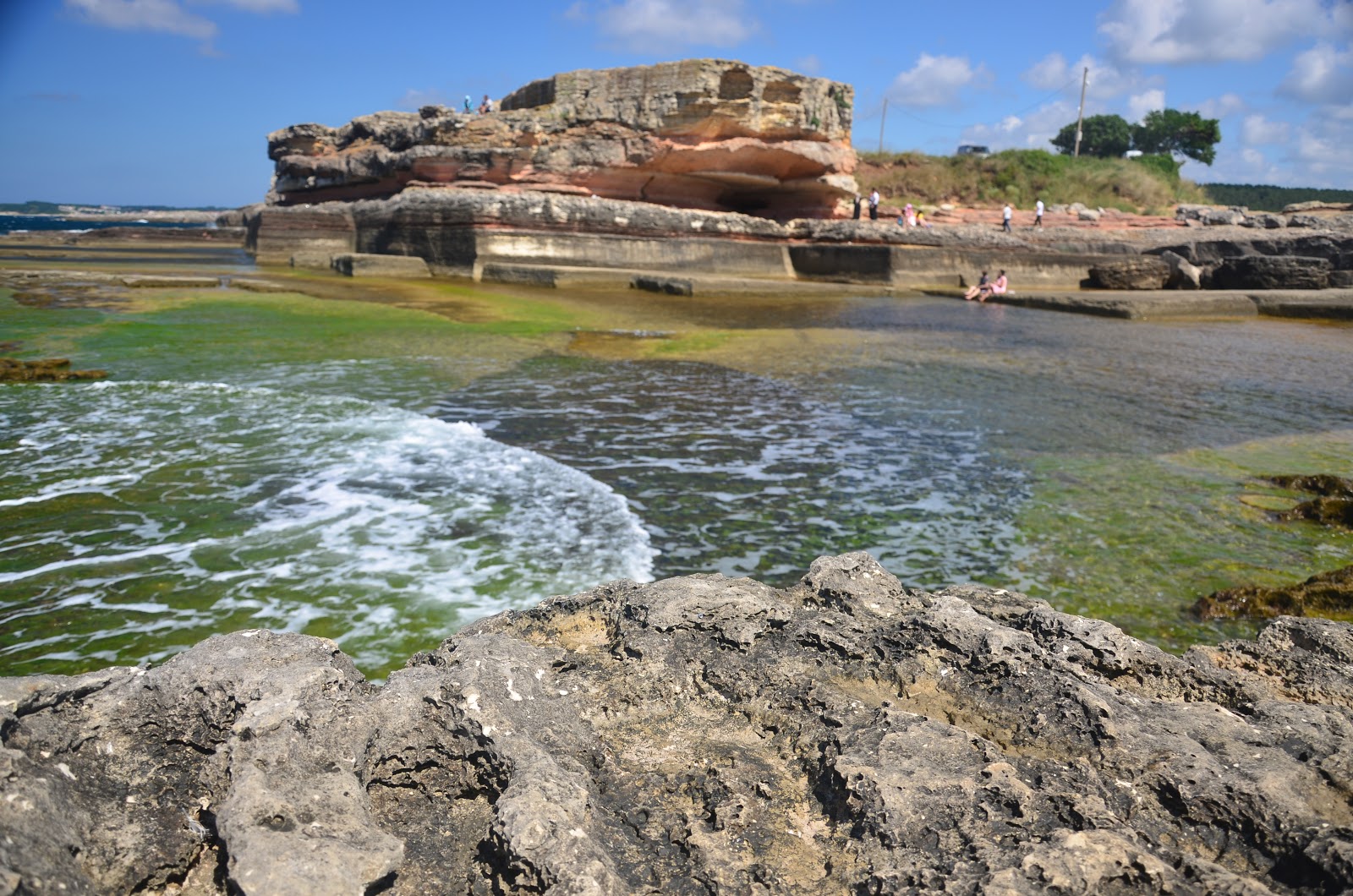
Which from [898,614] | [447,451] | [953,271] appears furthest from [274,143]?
[898,614]

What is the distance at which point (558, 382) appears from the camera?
7.11 meters

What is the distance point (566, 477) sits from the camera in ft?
15.2

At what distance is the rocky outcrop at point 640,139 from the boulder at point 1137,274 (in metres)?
6.03

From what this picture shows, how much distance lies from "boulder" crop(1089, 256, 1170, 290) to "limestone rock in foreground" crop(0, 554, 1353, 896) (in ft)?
60.0

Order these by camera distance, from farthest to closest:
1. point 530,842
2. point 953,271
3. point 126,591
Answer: point 953,271 → point 126,591 → point 530,842

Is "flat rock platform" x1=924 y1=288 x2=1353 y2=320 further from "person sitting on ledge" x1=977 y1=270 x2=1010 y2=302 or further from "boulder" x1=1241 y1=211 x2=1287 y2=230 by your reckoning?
"boulder" x1=1241 y1=211 x2=1287 y2=230

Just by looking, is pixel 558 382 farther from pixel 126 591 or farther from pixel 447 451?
pixel 126 591

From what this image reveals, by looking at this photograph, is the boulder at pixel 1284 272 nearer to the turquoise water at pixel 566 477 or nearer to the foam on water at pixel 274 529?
the turquoise water at pixel 566 477

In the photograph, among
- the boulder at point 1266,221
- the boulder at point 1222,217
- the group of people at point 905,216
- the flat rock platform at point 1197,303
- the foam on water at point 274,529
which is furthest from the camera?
the boulder at point 1222,217

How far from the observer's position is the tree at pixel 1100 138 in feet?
183

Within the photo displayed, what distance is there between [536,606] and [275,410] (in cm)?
422

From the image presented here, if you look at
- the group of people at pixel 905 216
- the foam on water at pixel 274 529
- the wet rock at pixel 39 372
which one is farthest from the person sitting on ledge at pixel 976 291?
the wet rock at pixel 39 372

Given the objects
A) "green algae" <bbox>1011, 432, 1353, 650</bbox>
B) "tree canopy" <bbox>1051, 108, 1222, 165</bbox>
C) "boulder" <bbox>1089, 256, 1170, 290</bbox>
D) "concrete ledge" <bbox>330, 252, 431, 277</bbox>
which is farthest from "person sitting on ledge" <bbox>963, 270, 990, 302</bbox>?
"tree canopy" <bbox>1051, 108, 1222, 165</bbox>

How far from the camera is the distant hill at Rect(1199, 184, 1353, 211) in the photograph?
50.5m
